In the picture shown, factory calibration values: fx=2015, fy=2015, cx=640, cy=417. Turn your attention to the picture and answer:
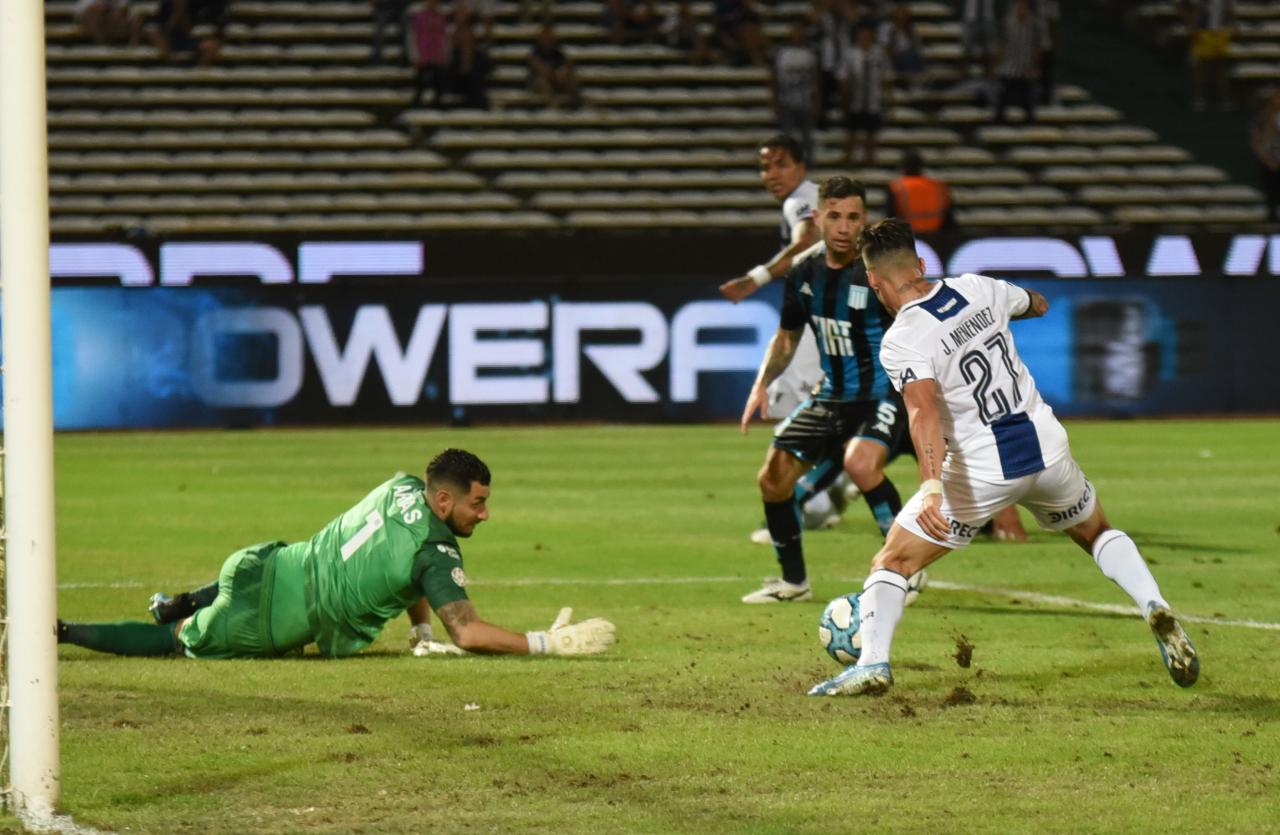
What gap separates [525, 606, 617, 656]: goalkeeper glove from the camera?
8.01 meters

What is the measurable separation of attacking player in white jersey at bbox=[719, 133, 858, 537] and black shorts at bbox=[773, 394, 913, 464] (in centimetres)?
118

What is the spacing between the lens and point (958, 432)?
7.41 meters

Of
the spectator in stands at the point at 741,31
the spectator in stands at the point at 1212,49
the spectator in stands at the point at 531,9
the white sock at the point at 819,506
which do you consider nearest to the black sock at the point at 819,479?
the white sock at the point at 819,506

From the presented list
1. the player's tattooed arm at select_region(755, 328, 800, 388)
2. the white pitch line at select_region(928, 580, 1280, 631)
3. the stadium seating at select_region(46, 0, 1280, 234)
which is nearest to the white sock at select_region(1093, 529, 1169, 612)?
the white pitch line at select_region(928, 580, 1280, 631)

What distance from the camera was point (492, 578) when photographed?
11.2 metres

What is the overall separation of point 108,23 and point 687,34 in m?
8.80

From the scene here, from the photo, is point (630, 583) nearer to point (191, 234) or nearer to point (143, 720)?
point (143, 720)

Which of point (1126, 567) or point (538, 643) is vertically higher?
point (1126, 567)

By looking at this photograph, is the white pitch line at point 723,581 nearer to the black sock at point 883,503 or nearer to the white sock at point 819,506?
the black sock at point 883,503

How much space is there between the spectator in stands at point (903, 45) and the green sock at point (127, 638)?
952 inches

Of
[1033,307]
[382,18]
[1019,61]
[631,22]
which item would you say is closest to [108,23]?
[382,18]

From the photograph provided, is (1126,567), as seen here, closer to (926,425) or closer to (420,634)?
(926,425)

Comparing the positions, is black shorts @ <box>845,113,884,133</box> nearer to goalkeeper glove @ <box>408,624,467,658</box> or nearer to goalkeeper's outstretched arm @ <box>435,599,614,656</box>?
goalkeeper glove @ <box>408,624,467,658</box>

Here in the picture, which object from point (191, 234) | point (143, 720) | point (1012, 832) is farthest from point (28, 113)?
point (191, 234)
